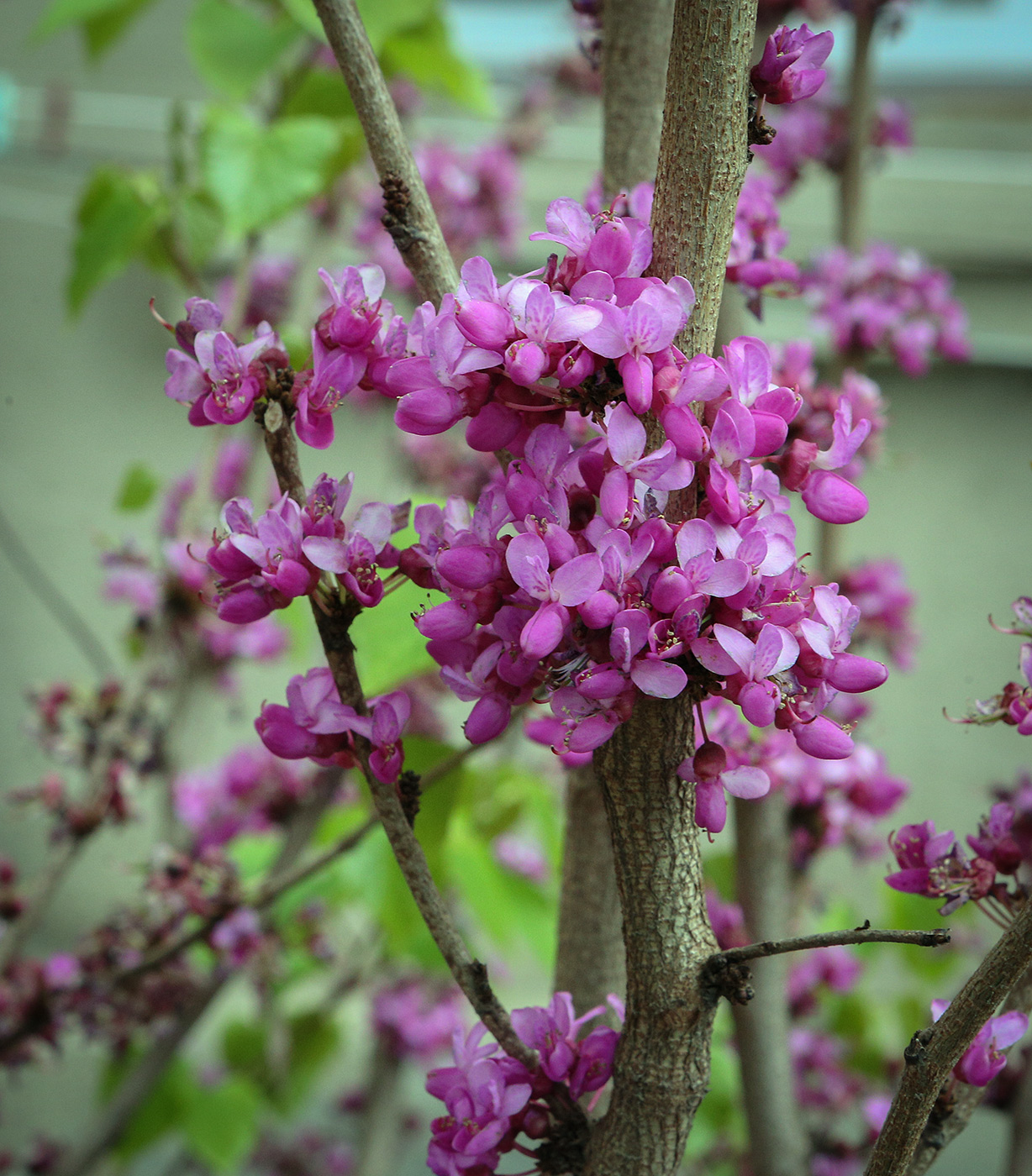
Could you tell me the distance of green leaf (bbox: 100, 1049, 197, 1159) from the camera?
41.4 inches

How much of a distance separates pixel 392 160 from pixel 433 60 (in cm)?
64

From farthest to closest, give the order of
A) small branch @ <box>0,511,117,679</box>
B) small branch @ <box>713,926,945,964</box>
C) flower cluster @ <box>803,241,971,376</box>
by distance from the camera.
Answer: small branch @ <box>0,511,117,679</box>
flower cluster @ <box>803,241,971,376</box>
small branch @ <box>713,926,945,964</box>

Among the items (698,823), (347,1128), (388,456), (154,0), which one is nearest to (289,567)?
(698,823)

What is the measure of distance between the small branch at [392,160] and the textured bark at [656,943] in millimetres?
153

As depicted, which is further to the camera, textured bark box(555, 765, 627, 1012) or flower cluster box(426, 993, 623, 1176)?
textured bark box(555, 765, 627, 1012)

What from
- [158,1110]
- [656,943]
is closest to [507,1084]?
[656,943]

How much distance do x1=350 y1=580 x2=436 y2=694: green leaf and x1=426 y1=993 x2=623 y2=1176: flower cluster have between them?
20 cm

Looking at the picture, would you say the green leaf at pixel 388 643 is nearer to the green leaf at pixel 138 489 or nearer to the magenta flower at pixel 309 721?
the magenta flower at pixel 309 721

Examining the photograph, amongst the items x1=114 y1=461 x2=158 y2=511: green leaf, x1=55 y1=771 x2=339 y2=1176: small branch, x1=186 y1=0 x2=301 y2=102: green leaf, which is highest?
x1=186 y1=0 x2=301 y2=102: green leaf

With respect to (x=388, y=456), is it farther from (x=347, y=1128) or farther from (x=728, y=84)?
(x=728, y=84)

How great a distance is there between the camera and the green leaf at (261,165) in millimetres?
743

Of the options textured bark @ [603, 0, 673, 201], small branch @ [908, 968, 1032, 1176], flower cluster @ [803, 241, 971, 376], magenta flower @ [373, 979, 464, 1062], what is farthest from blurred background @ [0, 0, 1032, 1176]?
small branch @ [908, 968, 1032, 1176]

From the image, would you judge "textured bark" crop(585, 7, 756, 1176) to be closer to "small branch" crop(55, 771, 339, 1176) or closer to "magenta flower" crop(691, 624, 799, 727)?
"magenta flower" crop(691, 624, 799, 727)

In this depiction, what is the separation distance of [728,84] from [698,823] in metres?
0.21
